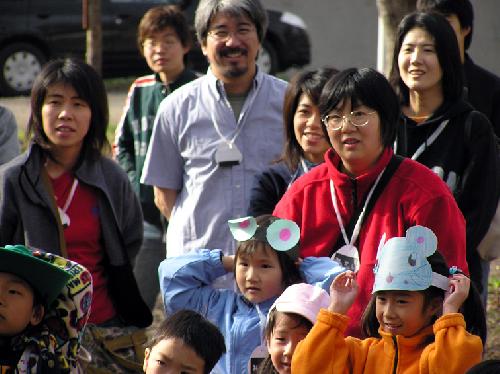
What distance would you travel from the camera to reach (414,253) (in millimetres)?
4379

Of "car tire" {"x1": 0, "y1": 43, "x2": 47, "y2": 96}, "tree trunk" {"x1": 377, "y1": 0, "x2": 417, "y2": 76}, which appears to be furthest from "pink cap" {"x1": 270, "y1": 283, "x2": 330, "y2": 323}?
"car tire" {"x1": 0, "y1": 43, "x2": 47, "y2": 96}

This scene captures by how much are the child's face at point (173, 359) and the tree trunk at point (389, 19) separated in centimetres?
437

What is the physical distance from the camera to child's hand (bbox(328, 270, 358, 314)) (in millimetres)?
4430

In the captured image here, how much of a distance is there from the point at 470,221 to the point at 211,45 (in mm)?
1647

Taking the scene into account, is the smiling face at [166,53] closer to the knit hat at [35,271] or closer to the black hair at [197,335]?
the knit hat at [35,271]

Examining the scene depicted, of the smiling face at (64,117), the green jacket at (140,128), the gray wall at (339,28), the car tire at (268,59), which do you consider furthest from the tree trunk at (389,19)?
the gray wall at (339,28)

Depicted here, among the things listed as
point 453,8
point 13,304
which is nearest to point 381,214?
point 13,304

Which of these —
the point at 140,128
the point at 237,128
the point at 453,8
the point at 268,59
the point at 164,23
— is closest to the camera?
the point at 237,128

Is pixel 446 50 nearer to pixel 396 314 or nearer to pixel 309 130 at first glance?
pixel 309 130

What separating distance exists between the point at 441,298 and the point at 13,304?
1.59 m

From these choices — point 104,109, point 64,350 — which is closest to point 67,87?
point 104,109

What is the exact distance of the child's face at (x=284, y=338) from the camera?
15.1 feet

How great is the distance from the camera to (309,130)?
18.8 ft

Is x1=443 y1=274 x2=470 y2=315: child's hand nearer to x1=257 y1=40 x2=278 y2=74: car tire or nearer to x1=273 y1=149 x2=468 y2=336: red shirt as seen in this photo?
x1=273 y1=149 x2=468 y2=336: red shirt
